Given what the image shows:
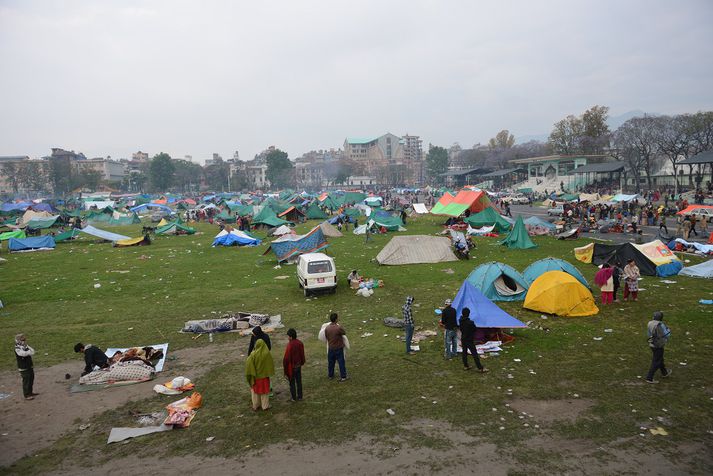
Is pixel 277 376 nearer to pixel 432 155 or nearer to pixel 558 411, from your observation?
pixel 558 411

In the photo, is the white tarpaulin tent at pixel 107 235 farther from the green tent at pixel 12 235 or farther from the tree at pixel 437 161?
the tree at pixel 437 161

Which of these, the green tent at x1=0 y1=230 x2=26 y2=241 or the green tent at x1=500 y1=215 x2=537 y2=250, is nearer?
the green tent at x1=500 y1=215 x2=537 y2=250

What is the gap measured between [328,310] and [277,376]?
4.82 meters

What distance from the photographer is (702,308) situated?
12594 millimetres

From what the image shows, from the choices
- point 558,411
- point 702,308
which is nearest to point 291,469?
point 558,411

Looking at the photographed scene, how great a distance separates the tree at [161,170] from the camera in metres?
110

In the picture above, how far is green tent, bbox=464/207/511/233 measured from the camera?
97.8 ft

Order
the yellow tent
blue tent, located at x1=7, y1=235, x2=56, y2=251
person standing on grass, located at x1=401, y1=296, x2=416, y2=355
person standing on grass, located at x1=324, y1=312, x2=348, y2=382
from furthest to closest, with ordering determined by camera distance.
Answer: blue tent, located at x1=7, y1=235, x2=56, y2=251 → the yellow tent → person standing on grass, located at x1=401, y1=296, x2=416, y2=355 → person standing on grass, located at x1=324, y1=312, x2=348, y2=382

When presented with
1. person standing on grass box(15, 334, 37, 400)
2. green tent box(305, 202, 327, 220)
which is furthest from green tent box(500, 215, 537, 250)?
green tent box(305, 202, 327, 220)

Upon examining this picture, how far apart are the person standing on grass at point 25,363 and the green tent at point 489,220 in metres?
26.4

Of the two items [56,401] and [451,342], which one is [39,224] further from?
[451,342]

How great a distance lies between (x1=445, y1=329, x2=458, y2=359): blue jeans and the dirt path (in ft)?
16.2

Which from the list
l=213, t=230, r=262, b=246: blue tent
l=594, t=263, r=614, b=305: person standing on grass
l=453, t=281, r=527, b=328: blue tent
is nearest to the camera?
l=453, t=281, r=527, b=328: blue tent

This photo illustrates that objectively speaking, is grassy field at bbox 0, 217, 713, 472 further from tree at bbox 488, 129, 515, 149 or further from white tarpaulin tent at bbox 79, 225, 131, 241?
tree at bbox 488, 129, 515, 149
